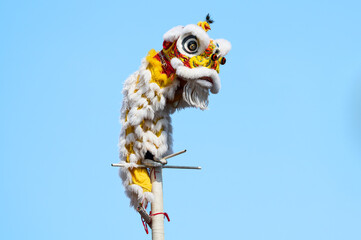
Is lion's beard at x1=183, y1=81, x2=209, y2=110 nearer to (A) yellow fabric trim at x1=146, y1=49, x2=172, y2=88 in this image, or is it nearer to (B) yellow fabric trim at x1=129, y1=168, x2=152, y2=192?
(A) yellow fabric trim at x1=146, y1=49, x2=172, y2=88

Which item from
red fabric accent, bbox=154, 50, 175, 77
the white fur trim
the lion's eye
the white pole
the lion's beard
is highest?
the lion's eye

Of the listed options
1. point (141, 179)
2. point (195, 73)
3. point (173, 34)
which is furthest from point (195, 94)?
point (141, 179)

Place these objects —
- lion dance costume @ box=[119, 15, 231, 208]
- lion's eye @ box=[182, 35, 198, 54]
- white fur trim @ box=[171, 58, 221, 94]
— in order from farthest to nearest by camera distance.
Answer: lion's eye @ box=[182, 35, 198, 54], lion dance costume @ box=[119, 15, 231, 208], white fur trim @ box=[171, 58, 221, 94]

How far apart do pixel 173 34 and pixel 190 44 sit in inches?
10.7

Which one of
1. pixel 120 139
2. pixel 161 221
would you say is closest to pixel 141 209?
pixel 161 221

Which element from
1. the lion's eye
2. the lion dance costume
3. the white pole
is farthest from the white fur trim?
the white pole

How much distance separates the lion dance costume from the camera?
11.5m

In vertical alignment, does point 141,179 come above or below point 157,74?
below

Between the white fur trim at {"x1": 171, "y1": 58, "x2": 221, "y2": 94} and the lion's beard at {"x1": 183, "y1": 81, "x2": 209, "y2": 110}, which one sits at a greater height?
the white fur trim at {"x1": 171, "y1": 58, "x2": 221, "y2": 94}

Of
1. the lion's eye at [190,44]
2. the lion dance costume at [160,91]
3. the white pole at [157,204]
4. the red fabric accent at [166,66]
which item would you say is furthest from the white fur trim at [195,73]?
the white pole at [157,204]

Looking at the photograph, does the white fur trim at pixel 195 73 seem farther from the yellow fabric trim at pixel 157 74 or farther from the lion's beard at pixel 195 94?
the yellow fabric trim at pixel 157 74

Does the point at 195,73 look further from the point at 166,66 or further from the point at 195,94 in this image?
the point at 166,66

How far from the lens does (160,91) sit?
11.6 m

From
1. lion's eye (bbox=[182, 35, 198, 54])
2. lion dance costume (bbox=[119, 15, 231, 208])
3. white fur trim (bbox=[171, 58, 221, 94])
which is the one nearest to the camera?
white fur trim (bbox=[171, 58, 221, 94])
